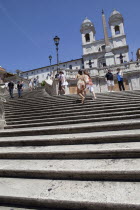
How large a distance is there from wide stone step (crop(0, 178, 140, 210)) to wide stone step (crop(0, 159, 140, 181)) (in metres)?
0.10

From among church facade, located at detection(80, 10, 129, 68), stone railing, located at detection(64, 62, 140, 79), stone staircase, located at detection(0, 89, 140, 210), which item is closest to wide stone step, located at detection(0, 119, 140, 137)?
stone staircase, located at detection(0, 89, 140, 210)

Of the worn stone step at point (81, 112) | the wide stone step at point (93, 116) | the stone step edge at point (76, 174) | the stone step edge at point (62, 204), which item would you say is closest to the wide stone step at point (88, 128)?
the wide stone step at point (93, 116)

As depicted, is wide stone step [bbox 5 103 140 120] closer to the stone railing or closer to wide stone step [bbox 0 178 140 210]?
wide stone step [bbox 0 178 140 210]

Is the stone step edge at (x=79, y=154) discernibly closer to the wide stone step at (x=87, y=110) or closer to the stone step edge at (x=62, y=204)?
the stone step edge at (x=62, y=204)

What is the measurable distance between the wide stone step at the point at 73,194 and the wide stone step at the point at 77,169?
0.10 meters

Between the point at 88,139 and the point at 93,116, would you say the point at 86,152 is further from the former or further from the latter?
the point at 93,116

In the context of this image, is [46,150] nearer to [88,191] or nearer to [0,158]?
[0,158]

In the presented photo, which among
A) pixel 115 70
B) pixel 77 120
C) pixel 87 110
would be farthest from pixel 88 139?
pixel 115 70

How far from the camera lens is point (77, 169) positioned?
2635mm

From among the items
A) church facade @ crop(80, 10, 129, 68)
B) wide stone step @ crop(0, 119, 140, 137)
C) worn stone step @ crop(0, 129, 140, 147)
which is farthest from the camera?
church facade @ crop(80, 10, 129, 68)

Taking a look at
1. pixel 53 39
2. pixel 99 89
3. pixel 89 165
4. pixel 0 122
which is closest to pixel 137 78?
pixel 99 89

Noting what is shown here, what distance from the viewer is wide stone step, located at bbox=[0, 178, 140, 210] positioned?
199cm

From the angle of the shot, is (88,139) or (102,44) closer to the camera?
(88,139)

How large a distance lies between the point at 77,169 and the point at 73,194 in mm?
464
